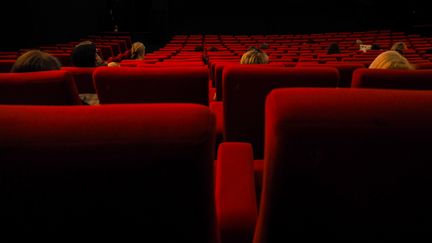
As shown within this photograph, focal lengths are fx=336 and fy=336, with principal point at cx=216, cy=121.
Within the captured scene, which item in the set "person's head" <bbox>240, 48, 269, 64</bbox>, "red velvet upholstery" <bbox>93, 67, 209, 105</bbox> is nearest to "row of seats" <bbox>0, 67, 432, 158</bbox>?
"red velvet upholstery" <bbox>93, 67, 209, 105</bbox>

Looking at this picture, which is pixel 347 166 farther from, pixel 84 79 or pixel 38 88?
pixel 84 79

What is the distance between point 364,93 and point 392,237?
18 cm

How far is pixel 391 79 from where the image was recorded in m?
0.92

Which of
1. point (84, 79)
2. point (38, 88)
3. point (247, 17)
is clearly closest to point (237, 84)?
point (38, 88)

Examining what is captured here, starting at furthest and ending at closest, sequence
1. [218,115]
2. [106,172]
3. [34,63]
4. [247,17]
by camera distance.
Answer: [247,17] → [218,115] → [34,63] → [106,172]

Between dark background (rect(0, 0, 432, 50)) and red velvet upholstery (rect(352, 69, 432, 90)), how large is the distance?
939 cm

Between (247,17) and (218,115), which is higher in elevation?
(218,115)

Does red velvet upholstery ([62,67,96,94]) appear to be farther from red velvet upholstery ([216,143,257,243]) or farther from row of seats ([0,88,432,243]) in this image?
row of seats ([0,88,432,243])

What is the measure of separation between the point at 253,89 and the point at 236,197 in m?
0.43

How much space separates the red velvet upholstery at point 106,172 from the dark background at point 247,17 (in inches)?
381

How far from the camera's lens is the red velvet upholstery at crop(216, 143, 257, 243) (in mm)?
613

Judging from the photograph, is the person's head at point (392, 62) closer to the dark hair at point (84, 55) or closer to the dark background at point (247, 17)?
the dark hair at point (84, 55)

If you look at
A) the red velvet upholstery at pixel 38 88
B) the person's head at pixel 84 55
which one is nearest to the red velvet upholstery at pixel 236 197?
the red velvet upholstery at pixel 38 88

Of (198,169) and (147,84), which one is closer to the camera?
(198,169)
